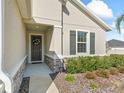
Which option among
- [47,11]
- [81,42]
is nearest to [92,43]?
[81,42]

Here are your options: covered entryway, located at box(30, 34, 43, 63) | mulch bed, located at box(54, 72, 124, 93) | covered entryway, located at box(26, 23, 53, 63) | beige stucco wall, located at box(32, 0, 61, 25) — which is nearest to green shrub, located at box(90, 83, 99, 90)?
mulch bed, located at box(54, 72, 124, 93)

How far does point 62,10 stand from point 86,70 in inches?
204

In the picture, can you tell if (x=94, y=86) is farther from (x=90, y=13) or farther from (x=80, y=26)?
(x=90, y=13)

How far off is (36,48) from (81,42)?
190 inches

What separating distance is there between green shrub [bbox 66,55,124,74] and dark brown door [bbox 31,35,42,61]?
5557 millimetres

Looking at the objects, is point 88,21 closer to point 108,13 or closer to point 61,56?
point 61,56

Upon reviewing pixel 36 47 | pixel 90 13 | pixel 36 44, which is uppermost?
pixel 90 13

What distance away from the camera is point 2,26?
3.64 metres

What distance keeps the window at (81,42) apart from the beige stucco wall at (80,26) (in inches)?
14.4

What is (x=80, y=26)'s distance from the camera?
13.4m

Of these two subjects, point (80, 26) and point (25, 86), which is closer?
point (25, 86)

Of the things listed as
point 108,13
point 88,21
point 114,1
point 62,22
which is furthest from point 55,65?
point 108,13

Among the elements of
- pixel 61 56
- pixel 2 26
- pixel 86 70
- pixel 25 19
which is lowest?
pixel 86 70

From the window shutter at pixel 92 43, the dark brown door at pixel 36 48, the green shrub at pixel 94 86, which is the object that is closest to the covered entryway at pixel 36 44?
the dark brown door at pixel 36 48
